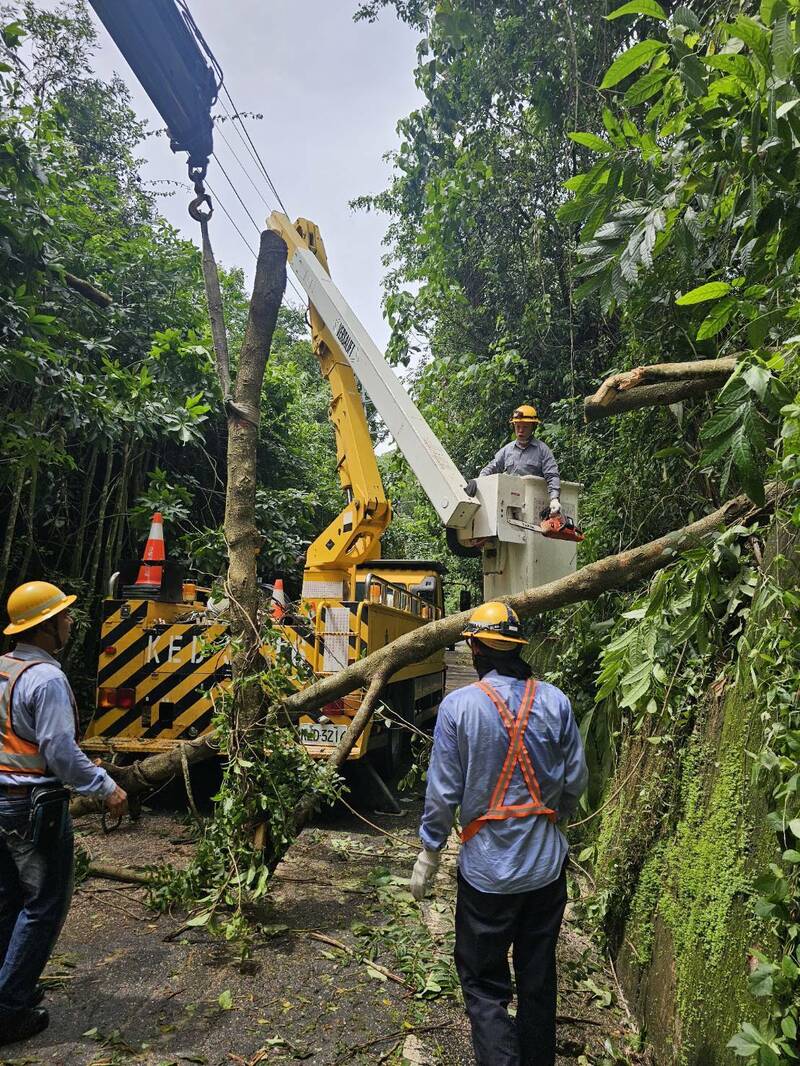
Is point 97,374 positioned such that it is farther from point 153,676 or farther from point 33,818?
point 33,818

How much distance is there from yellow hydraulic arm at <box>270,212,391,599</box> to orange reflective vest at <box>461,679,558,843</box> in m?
3.71

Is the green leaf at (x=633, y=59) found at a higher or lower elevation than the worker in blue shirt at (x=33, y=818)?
higher

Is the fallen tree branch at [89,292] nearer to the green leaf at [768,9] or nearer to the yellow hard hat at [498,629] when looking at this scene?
the yellow hard hat at [498,629]

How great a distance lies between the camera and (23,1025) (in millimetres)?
2820

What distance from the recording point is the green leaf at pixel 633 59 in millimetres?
2057

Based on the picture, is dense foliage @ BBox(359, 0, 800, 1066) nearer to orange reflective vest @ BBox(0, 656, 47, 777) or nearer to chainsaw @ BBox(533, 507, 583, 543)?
chainsaw @ BBox(533, 507, 583, 543)

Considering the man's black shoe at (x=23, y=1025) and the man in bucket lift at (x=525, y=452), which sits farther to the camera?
the man in bucket lift at (x=525, y=452)

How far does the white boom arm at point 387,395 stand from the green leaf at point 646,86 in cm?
266

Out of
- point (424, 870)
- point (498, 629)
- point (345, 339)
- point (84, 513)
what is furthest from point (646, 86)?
point (84, 513)

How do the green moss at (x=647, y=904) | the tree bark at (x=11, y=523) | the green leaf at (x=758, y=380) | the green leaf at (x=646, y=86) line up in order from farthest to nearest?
the tree bark at (x=11, y=523)
the green moss at (x=647, y=904)
the green leaf at (x=646, y=86)
the green leaf at (x=758, y=380)

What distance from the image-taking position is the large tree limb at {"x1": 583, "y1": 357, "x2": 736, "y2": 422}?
3100 mm

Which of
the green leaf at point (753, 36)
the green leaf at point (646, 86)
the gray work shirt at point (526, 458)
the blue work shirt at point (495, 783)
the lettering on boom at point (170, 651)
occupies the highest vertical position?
the green leaf at point (646, 86)

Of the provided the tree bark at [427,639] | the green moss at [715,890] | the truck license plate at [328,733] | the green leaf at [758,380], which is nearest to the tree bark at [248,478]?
the tree bark at [427,639]

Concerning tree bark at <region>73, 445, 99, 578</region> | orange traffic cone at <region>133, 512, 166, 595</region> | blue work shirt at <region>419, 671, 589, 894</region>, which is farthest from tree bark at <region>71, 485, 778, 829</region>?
tree bark at <region>73, 445, 99, 578</region>
